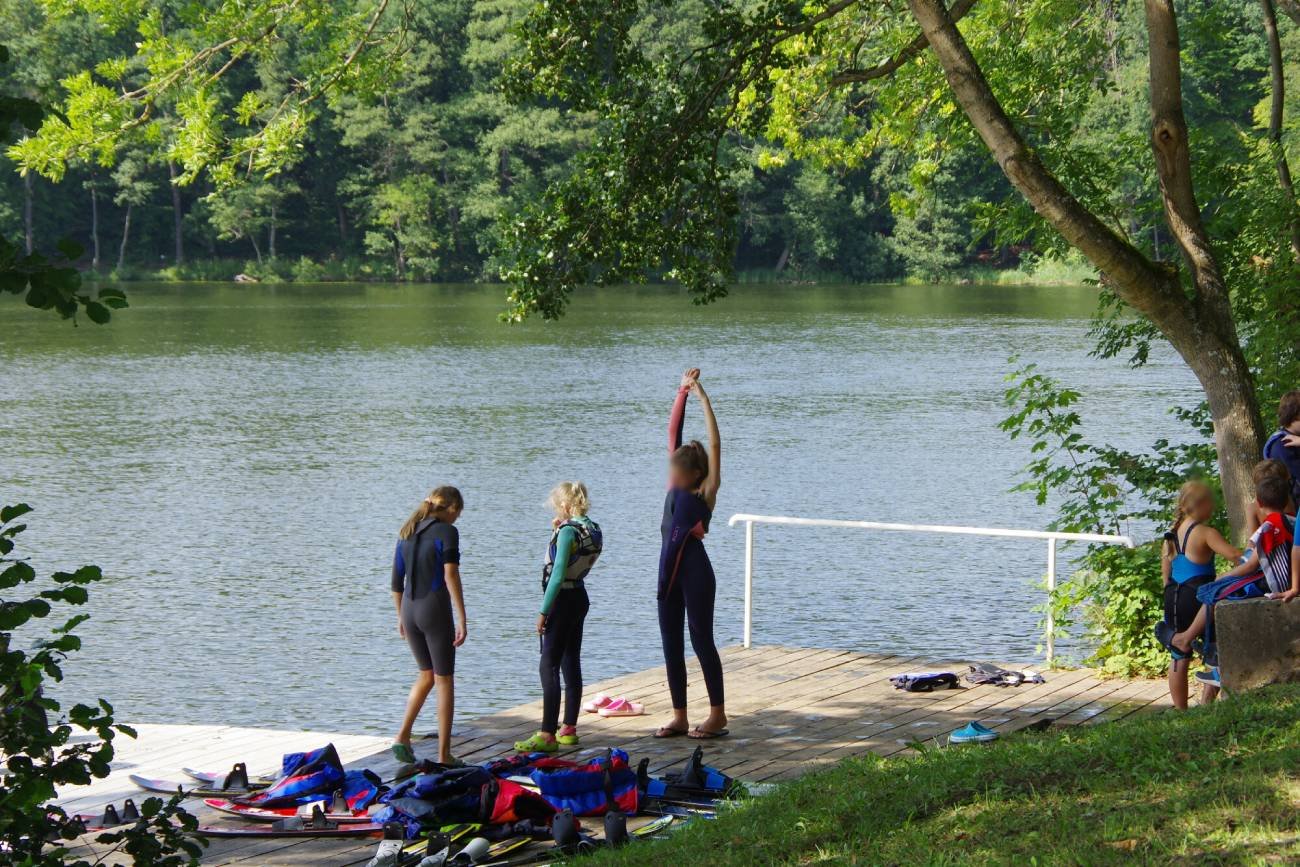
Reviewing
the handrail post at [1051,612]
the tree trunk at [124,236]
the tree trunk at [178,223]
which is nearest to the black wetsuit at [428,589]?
the handrail post at [1051,612]

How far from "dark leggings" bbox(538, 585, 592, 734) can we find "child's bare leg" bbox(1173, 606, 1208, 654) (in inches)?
108

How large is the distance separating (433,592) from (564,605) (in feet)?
2.06

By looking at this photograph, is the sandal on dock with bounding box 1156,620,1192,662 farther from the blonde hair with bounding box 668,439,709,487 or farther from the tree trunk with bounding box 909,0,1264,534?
the blonde hair with bounding box 668,439,709,487

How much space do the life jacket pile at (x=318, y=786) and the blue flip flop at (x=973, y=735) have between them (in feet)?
8.53

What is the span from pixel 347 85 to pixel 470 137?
71.6 m

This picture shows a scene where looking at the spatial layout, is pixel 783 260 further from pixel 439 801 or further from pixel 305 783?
pixel 439 801

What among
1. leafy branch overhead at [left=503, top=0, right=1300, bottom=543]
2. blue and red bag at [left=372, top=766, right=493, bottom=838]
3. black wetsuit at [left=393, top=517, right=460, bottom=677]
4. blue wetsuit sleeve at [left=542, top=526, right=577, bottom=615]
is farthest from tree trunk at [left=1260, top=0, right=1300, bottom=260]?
blue and red bag at [left=372, top=766, right=493, bottom=838]

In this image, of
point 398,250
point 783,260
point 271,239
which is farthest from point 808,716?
point 271,239

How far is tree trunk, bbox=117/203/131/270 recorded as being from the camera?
81562 mm

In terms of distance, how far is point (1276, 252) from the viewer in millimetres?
10648

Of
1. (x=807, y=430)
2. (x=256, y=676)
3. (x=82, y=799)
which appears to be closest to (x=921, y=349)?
(x=807, y=430)

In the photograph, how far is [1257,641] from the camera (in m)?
6.73

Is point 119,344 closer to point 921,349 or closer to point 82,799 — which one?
point 921,349

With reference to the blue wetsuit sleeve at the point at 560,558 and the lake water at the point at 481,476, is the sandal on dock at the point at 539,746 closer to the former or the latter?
the blue wetsuit sleeve at the point at 560,558
